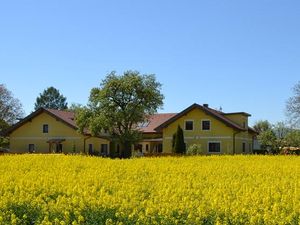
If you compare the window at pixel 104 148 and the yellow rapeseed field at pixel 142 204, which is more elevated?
the window at pixel 104 148

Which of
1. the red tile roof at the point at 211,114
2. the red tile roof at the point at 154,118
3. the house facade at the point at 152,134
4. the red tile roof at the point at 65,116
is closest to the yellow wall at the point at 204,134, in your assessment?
the house facade at the point at 152,134

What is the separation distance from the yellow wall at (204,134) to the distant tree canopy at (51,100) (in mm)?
62479

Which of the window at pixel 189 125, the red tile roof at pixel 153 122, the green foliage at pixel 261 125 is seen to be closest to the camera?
the window at pixel 189 125

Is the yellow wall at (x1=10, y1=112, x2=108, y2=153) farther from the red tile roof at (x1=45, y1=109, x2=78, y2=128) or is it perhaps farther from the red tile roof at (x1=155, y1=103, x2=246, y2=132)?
the red tile roof at (x1=155, y1=103, x2=246, y2=132)

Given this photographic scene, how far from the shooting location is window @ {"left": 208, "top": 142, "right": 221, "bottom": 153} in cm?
5225

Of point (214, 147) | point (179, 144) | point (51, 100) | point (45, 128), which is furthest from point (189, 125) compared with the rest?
point (51, 100)

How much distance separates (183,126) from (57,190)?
138 ft

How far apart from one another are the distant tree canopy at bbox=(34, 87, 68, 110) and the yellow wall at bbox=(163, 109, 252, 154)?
62479 mm

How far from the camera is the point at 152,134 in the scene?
6188cm

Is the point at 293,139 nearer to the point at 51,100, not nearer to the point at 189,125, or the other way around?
the point at 189,125

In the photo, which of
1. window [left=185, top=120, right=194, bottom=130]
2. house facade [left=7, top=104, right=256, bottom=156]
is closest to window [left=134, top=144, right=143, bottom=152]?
house facade [left=7, top=104, right=256, bottom=156]

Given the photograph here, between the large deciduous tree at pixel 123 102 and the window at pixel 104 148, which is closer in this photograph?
the large deciduous tree at pixel 123 102

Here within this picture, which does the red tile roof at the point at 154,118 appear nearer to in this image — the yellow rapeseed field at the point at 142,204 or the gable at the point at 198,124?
the gable at the point at 198,124

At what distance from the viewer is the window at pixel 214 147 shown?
5225 cm
